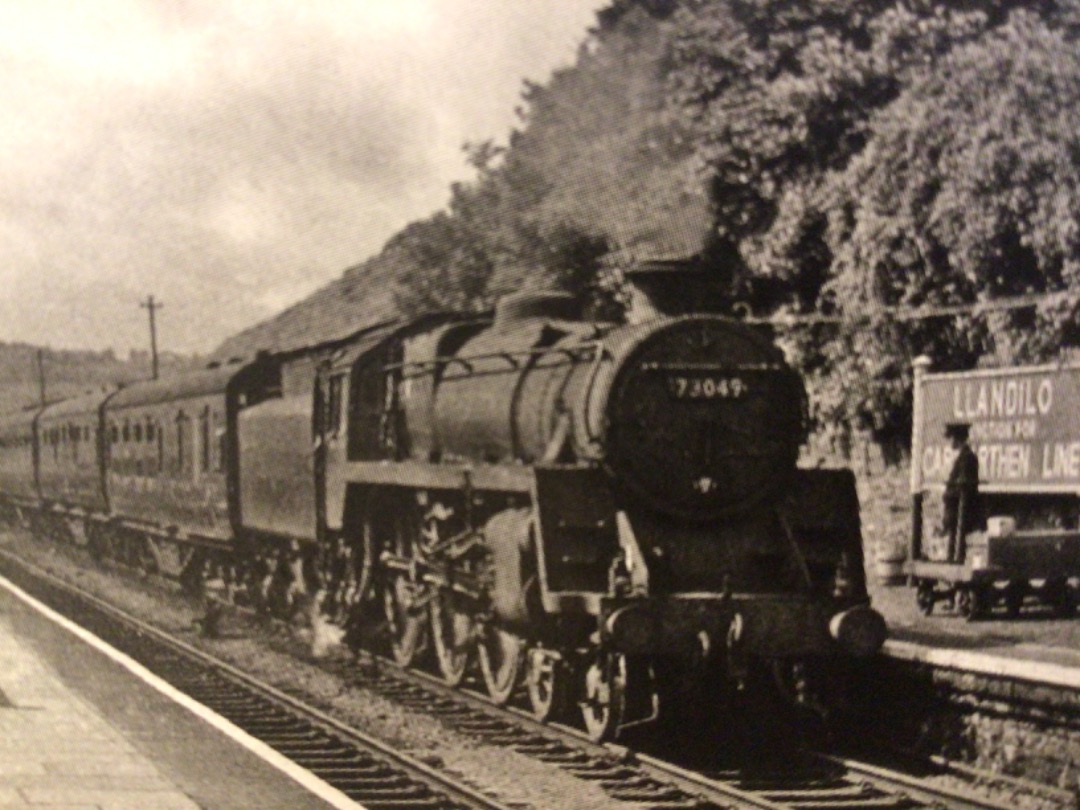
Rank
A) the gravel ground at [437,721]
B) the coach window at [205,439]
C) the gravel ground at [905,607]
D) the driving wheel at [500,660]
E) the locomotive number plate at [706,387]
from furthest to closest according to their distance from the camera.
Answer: the coach window at [205,439], the gravel ground at [905,607], the driving wheel at [500,660], the locomotive number plate at [706,387], the gravel ground at [437,721]

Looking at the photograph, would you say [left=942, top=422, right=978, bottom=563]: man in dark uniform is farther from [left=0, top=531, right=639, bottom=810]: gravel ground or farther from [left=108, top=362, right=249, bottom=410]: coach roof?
[left=108, top=362, right=249, bottom=410]: coach roof

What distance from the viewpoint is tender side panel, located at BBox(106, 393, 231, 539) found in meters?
17.1

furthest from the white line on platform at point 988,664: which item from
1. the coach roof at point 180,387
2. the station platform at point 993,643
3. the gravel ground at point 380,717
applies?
the coach roof at point 180,387

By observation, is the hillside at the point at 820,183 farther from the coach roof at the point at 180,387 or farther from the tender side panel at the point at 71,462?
the tender side panel at the point at 71,462

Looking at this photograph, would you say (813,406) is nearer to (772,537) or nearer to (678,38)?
(678,38)

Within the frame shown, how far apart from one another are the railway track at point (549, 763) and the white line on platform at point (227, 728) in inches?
10.2

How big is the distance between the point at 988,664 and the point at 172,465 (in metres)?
12.6

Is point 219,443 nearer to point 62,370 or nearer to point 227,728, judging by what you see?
point 227,728

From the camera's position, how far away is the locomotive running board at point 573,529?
920 centimetres

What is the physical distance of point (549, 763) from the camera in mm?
8797

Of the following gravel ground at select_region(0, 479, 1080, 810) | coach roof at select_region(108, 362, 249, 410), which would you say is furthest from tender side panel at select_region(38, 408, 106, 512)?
gravel ground at select_region(0, 479, 1080, 810)

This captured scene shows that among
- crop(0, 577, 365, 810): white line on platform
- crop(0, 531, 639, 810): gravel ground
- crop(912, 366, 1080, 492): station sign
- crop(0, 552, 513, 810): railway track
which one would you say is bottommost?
crop(0, 531, 639, 810): gravel ground

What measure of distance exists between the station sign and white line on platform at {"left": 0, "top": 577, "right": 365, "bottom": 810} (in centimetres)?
714

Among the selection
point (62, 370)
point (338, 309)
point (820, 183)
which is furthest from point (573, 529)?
point (62, 370)
